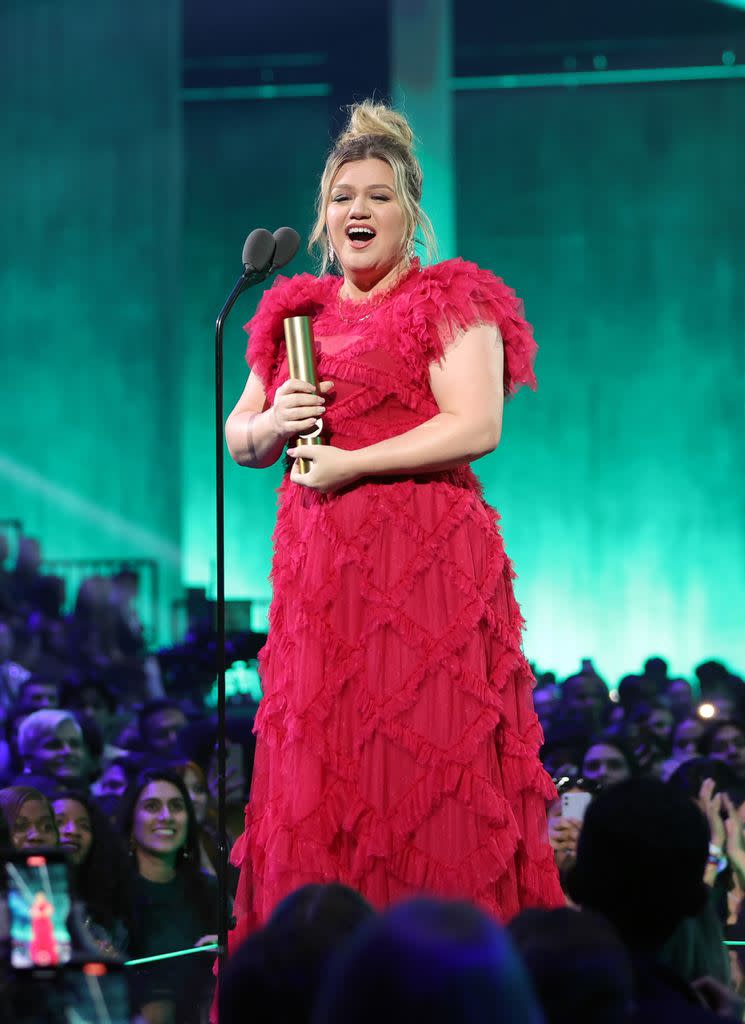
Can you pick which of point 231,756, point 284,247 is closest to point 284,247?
point 284,247

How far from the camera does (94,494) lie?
37.7 ft

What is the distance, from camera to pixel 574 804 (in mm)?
3709

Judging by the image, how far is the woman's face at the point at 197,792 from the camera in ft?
14.6

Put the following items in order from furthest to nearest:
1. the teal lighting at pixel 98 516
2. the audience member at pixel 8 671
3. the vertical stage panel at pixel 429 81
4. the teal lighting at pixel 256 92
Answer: the teal lighting at pixel 256 92 → the teal lighting at pixel 98 516 → the vertical stage panel at pixel 429 81 → the audience member at pixel 8 671

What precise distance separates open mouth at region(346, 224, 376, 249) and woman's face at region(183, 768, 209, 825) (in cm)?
229

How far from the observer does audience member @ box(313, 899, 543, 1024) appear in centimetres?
113

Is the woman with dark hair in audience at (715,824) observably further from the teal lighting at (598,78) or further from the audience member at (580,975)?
the teal lighting at (598,78)

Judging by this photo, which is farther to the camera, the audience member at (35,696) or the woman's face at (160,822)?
the audience member at (35,696)

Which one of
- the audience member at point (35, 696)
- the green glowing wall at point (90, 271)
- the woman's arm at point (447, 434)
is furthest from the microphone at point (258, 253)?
the green glowing wall at point (90, 271)

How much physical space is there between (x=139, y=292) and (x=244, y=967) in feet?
34.5

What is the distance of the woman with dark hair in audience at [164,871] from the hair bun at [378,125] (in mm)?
2022

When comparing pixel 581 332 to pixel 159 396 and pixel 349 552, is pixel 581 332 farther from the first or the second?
pixel 349 552

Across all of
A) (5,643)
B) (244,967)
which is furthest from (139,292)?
(244,967)

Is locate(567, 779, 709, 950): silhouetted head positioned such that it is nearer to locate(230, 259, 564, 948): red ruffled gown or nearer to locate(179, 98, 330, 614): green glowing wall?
locate(230, 259, 564, 948): red ruffled gown
